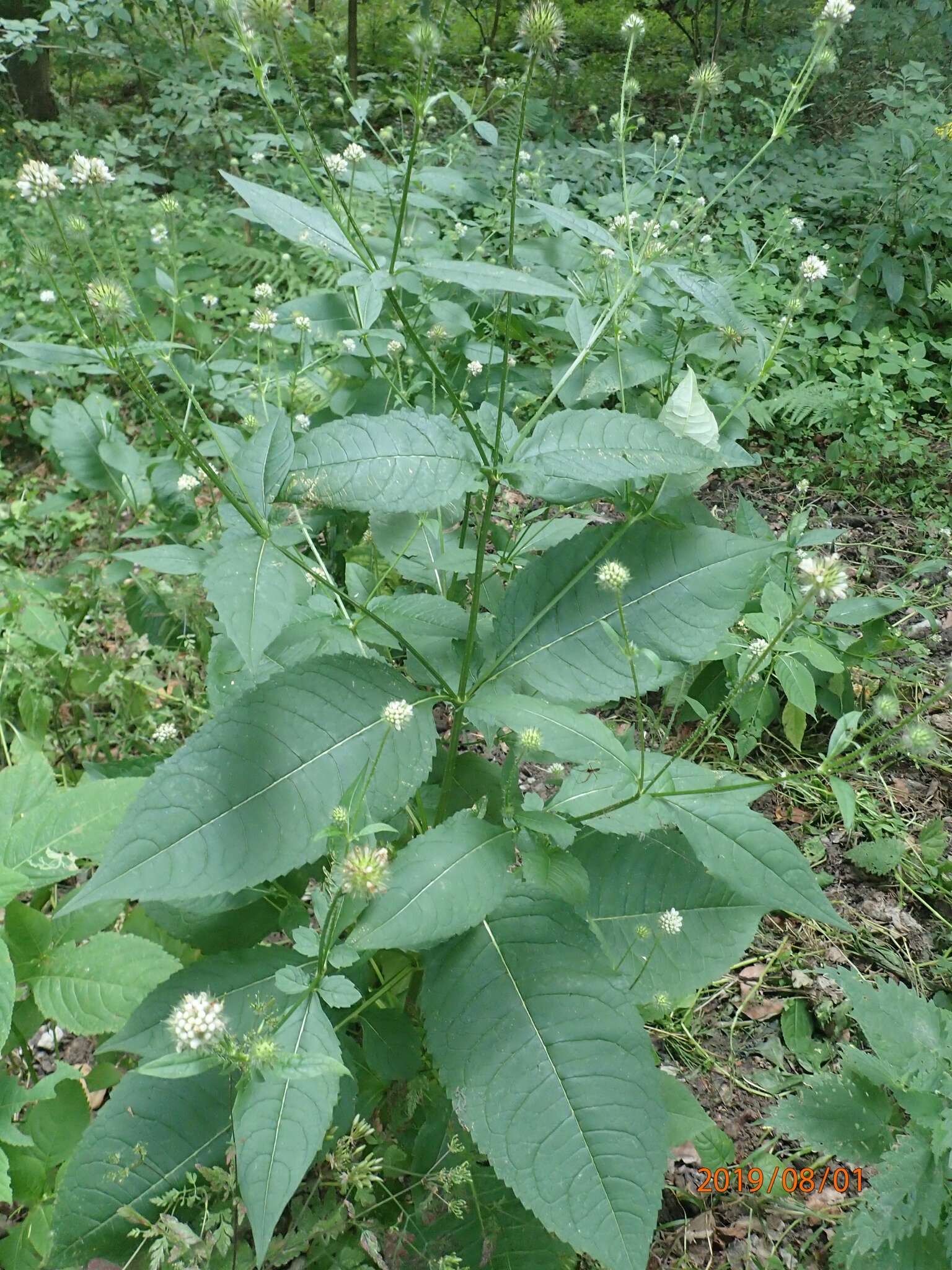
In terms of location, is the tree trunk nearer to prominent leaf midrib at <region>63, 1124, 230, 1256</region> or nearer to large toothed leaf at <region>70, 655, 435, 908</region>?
large toothed leaf at <region>70, 655, 435, 908</region>

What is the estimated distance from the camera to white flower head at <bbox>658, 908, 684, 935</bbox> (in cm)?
159

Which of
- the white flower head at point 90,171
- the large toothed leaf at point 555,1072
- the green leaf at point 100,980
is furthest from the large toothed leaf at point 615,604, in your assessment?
the white flower head at point 90,171

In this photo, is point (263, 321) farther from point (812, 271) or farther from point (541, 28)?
point (812, 271)

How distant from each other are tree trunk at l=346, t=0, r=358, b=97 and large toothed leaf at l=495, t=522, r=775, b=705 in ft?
20.6

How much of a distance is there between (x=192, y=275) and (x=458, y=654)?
9.48 feet

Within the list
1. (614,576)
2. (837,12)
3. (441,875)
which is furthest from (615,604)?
(837,12)

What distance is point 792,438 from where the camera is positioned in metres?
4.26

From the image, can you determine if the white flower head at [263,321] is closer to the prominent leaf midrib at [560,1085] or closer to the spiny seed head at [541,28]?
the spiny seed head at [541,28]

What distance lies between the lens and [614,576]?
57.5 inches

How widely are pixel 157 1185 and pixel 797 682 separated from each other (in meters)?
1.97

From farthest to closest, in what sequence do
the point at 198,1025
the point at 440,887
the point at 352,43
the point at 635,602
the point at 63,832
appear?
the point at 352,43 < the point at 63,832 < the point at 635,602 < the point at 440,887 < the point at 198,1025

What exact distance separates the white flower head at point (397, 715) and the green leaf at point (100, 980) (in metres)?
0.68

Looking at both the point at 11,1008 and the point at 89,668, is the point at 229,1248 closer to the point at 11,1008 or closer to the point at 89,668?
the point at 11,1008

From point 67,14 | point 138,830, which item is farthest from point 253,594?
point 67,14
